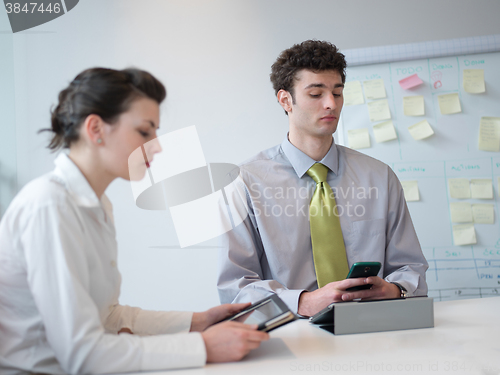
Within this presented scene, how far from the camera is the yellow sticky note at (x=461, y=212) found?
2131 mm

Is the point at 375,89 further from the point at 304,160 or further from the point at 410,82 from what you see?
the point at 304,160

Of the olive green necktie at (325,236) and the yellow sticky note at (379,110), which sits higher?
the yellow sticky note at (379,110)

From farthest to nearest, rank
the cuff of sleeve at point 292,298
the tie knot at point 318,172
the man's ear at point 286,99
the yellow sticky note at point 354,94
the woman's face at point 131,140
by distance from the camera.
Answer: the yellow sticky note at point 354,94 < the man's ear at point 286,99 < the tie knot at point 318,172 < the cuff of sleeve at point 292,298 < the woman's face at point 131,140

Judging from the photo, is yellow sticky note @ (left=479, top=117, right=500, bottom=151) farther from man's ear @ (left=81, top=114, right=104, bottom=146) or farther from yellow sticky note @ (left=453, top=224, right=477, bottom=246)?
man's ear @ (left=81, top=114, right=104, bottom=146)

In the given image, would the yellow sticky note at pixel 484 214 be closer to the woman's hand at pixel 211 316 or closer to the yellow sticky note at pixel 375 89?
the yellow sticky note at pixel 375 89

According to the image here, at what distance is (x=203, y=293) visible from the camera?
2.40m

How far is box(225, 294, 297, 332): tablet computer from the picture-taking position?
32.2 inches

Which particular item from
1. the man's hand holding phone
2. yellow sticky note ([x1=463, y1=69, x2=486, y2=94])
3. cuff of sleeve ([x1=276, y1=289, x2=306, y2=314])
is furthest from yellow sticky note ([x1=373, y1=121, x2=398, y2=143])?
cuff of sleeve ([x1=276, y1=289, x2=306, y2=314])

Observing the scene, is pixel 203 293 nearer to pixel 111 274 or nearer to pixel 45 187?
pixel 111 274

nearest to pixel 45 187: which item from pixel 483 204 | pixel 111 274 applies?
pixel 111 274

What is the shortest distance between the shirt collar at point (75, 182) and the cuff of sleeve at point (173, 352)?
278 mm

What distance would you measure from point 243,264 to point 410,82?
1347 mm
